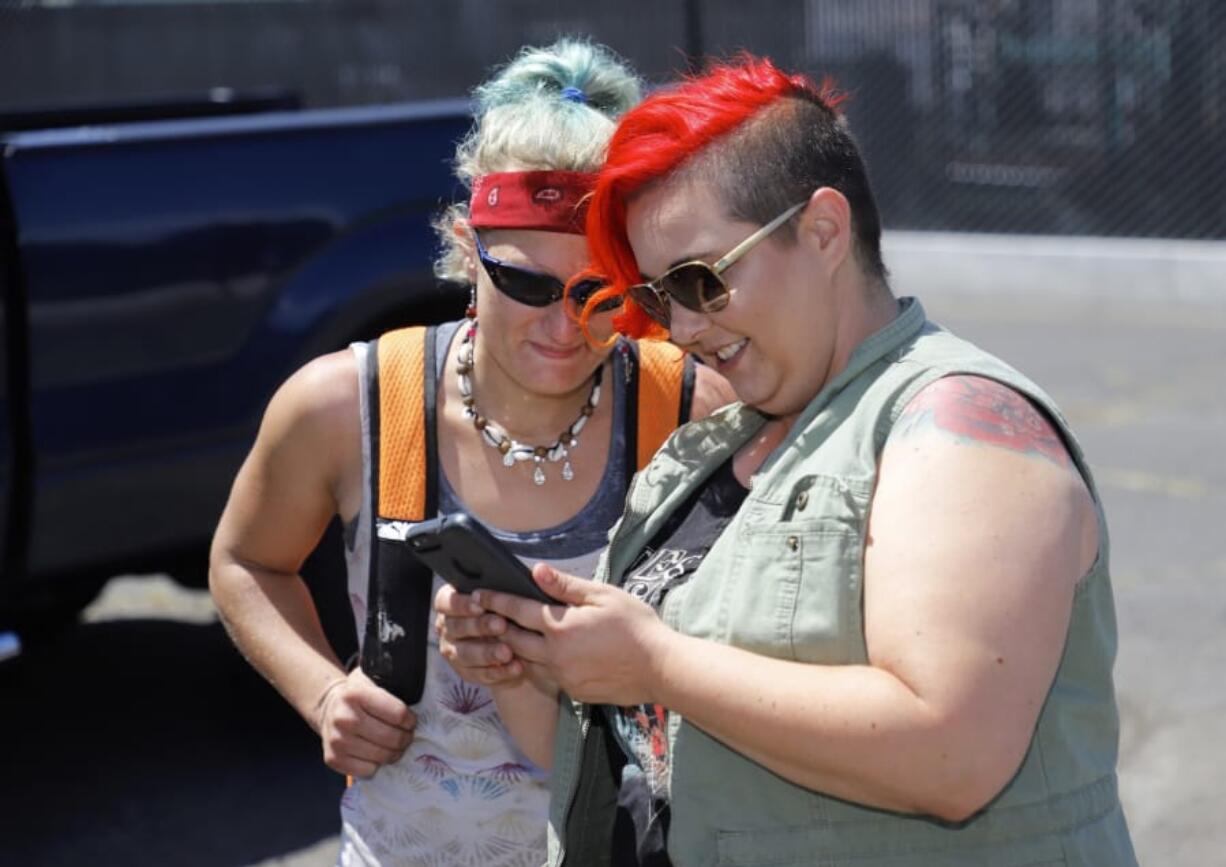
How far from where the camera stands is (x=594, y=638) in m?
1.72

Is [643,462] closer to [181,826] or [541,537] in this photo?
[541,537]

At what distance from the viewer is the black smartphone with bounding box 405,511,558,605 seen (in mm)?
1827

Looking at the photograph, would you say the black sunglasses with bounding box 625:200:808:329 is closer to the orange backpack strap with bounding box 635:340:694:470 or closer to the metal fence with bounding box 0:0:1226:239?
the orange backpack strap with bounding box 635:340:694:470

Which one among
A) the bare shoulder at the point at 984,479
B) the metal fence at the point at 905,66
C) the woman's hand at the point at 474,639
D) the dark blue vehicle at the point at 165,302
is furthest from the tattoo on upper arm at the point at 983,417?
the metal fence at the point at 905,66

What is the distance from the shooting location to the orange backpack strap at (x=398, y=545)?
2.40m

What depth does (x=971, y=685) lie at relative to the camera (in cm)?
153

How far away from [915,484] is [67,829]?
11.2ft

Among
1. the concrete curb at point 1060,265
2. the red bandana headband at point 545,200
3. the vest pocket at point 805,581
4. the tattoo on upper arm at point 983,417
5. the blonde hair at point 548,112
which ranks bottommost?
the concrete curb at point 1060,265

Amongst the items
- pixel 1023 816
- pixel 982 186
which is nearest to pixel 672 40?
pixel 982 186

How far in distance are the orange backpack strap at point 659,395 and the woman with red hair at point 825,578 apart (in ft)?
1.70

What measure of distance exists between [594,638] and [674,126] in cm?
56

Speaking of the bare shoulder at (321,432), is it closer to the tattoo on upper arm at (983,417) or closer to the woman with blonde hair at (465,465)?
the woman with blonde hair at (465,465)

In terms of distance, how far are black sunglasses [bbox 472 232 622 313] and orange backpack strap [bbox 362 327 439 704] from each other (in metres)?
0.21

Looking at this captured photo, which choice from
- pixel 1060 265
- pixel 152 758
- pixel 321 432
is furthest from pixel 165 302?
pixel 1060 265
